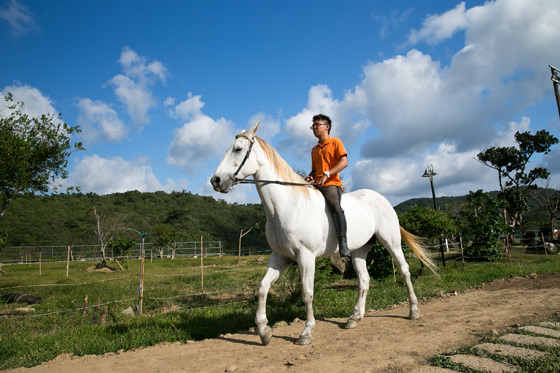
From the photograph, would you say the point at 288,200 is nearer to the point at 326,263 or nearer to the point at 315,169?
the point at 315,169

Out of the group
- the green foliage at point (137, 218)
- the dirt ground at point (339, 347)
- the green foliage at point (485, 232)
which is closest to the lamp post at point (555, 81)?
the green foliage at point (485, 232)

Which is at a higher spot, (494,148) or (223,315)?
(494,148)

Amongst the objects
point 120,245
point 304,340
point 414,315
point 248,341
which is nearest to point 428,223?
point 414,315

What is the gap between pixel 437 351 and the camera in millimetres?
3408

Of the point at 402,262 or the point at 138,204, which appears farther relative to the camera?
the point at 138,204

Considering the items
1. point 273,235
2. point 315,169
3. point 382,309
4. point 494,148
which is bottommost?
point 382,309

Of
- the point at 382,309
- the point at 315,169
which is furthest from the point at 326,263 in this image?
the point at 315,169

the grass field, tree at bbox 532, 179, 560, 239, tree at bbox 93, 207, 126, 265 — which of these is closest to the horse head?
the grass field

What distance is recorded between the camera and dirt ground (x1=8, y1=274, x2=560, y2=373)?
3291 mm

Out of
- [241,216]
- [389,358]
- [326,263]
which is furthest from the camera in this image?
[241,216]

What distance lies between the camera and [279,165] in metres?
4.46

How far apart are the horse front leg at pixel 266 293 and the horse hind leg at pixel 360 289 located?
1370mm

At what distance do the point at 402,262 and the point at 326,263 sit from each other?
155 inches

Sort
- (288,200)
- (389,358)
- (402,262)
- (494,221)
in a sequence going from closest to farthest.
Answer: (389,358)
(288,200)
(402,262)
(494,221)
